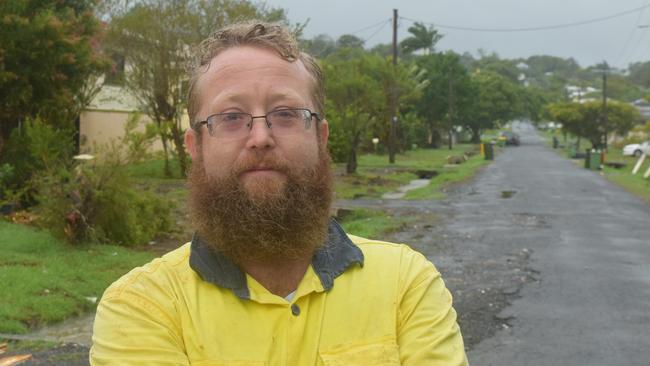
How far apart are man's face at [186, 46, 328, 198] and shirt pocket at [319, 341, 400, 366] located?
433 millimetres

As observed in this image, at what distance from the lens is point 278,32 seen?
2357 mm

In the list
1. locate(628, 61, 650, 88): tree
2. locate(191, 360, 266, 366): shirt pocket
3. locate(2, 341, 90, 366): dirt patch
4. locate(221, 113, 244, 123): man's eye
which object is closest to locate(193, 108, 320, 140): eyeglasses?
locate(221, 113, 244, 123): man's eye

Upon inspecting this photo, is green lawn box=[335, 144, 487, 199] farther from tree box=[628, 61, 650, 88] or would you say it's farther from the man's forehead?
tree box=[628, 61, 650, 88]

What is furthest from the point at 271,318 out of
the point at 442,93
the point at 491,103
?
the point at 491,103

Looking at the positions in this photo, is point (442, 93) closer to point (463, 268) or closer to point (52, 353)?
point (463, 268)

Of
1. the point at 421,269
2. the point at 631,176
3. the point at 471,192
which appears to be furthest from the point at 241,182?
the point at 631,176

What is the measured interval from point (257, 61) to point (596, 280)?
30.7 ft

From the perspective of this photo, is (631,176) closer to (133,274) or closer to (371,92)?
(371,92)

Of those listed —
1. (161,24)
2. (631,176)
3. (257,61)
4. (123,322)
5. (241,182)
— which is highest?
(161,24)

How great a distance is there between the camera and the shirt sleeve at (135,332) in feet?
6.61

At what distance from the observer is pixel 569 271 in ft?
37.4

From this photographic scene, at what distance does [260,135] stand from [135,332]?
1.86 feet

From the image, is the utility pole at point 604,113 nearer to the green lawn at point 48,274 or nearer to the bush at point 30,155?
the bush at point 30,155

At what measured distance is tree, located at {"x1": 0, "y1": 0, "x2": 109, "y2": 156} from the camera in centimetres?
1495
